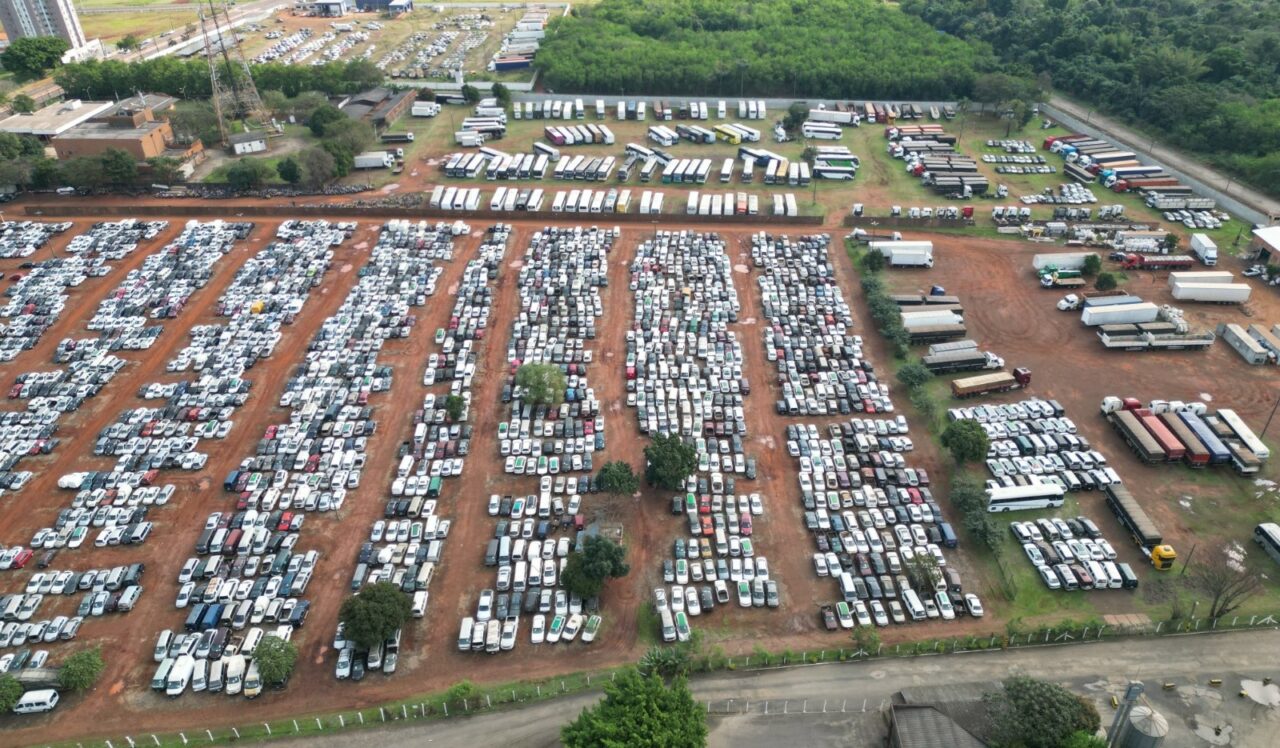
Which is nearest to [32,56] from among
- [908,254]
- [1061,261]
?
[908,254]

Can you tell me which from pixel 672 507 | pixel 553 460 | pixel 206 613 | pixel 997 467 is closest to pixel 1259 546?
pixel 997 467

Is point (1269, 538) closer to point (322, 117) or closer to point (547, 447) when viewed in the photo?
point (547, 447)

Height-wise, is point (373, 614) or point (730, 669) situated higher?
point (373, 614)

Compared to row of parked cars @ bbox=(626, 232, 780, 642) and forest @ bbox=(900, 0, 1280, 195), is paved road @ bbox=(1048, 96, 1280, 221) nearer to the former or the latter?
forest @ bbox=(900, 0, 1280, 195)

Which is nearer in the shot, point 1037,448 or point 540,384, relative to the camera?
point 1037,448

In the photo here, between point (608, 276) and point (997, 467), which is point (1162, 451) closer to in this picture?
point (997, 467)

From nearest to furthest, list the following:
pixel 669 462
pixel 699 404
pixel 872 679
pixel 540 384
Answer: pixel 872 679
pixel 669 462
pixel 540 384
pixel 699 404

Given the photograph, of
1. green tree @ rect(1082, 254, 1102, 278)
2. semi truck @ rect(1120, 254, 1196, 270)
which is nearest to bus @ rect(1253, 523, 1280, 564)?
green tree @ rect(1082, 254, 1102, 278)

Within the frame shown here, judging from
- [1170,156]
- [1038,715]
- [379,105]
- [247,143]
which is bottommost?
[1038,715]

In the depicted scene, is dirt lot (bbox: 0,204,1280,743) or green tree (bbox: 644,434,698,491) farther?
green tree (bbox: 644,434,698,491)
